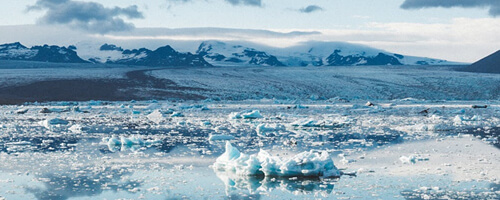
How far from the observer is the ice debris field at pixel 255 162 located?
8375 mm

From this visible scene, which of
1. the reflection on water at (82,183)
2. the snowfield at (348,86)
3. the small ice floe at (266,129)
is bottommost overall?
the snowfield at (348,86)

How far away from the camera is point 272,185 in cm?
878

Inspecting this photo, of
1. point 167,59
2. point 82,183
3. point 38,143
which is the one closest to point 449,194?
point 82,183

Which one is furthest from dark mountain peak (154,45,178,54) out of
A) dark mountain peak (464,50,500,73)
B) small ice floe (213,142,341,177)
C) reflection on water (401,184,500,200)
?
reflection on water (401,184,500,200)

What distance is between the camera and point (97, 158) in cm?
1159

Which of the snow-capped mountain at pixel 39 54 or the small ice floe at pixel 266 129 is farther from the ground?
the small ice floe at pixel 266 129

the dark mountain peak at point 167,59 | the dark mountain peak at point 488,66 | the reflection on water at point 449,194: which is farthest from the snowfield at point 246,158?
the dark mountain peak at point 167,59

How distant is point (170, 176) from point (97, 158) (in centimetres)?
257

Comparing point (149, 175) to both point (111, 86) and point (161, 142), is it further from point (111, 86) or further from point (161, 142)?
point (111, 86)

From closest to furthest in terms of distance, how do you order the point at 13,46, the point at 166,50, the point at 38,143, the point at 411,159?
the point at 411,159 → the point at 38,143 → the point at 13,46 → the point at 166,50

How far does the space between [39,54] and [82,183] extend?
17309 centimetres

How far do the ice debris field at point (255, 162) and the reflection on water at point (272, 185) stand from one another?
1cm

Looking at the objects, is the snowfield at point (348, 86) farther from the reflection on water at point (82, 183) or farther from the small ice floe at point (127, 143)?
the reflection on water at point (82, 183)

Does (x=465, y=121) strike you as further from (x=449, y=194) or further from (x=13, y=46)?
(x=13, y=46)
